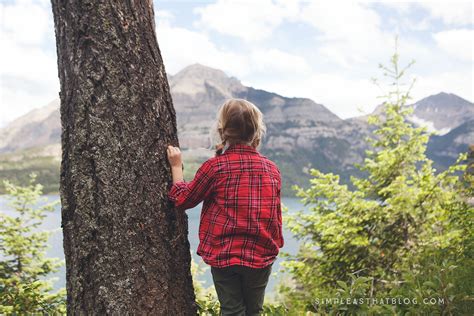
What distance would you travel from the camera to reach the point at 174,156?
108 inches

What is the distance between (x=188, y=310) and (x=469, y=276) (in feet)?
7.42

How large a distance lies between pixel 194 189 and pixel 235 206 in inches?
12.2

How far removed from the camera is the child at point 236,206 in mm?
2664

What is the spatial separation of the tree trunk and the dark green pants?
29cm

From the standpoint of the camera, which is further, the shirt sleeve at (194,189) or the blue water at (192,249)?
the blue water at (192,249)

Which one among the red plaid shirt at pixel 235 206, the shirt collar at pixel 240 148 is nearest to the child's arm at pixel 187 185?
the red plaid shirt at pixel 235 206

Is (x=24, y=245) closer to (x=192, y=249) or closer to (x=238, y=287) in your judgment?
(x=238, y=287)

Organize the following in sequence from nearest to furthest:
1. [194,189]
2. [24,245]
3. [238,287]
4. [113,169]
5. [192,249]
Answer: [113,169] → [194,189] → [238,287] → [24,245] → [192,249]

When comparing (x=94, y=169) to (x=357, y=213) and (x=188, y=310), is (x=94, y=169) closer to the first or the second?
(x=188, y=310)

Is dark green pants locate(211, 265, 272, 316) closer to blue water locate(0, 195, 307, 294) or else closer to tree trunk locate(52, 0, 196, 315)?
tree trunk locate(52, 0, 196, 315)

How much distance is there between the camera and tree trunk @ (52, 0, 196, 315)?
8.19 feet

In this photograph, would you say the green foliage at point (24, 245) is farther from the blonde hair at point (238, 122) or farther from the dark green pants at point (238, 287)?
the blonde hair at point (238, 122)

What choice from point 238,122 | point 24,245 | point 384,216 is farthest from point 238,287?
point 24,245

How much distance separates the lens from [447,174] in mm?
6480
